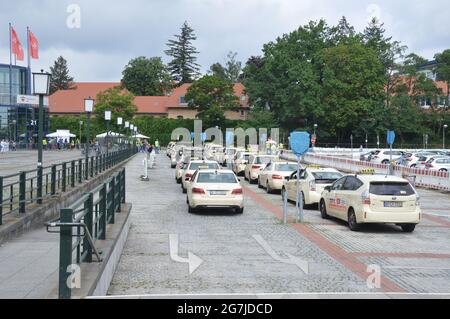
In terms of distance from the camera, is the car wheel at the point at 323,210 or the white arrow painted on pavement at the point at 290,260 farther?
the car wheel at the point at 323,210

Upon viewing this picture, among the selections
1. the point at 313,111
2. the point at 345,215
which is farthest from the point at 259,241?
the point at 313,111

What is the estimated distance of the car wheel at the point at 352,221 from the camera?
1579cm

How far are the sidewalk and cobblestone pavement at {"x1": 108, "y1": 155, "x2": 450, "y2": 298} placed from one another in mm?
1010

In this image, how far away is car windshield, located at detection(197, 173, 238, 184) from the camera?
63.3 ft

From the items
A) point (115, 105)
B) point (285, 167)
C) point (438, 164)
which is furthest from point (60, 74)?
point (285, 167)

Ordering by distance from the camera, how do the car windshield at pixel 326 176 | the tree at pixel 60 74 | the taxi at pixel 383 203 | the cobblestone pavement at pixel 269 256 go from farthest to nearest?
the tree at pixel 60 74 → the car windshield at pixel 326 176 → the taxi at pixel 383 203 → the cobblestone pavement at pixel 269 256

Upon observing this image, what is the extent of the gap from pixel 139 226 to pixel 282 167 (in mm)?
12003

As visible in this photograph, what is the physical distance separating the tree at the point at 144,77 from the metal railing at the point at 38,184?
312 ft

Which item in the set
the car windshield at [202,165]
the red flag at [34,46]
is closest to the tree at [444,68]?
the red flag at [34,46]

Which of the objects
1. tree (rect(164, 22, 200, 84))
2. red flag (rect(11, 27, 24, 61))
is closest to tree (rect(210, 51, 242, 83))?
tree (rect(164, 22, 200, 84))

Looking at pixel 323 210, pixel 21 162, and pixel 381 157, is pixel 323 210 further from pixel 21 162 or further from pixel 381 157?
pixel 381 157

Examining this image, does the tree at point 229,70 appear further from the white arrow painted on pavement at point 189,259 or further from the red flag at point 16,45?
the white arrow painted on pavement at point 189,259

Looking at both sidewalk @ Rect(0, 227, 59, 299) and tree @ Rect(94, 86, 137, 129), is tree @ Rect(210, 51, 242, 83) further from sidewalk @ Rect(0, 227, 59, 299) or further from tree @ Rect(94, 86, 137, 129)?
sidewalk @ Rect(0, 227, 59, 299)
